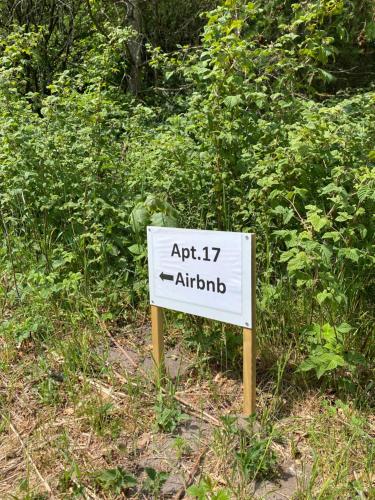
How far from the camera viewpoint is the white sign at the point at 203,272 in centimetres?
211

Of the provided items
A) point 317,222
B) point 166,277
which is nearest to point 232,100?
point 317,222

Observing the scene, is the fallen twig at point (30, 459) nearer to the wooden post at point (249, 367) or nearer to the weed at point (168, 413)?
the weed at point (168, 413)

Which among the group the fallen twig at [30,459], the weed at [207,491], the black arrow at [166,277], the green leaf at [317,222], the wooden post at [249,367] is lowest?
the fallen twig at [30,459]

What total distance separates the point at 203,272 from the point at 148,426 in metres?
0.77

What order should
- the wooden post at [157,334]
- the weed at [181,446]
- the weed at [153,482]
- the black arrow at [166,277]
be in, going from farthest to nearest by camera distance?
the wooden post at [157,334]
the black arrow at [166,277]
the weed at [181,446]
the weed at [153,482]

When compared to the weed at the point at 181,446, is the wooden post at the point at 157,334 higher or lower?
higher

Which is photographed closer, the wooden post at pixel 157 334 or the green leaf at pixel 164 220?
the wooden post at pixel 157 334

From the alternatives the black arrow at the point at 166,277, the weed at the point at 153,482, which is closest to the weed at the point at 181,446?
the weed at the point at 153,482

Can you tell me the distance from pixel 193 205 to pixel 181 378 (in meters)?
1.22

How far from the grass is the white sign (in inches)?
15.9

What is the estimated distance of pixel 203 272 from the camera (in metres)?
2.26

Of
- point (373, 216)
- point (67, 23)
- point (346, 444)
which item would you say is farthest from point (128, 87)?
point (346, 444)

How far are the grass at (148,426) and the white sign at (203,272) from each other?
0.40 meters

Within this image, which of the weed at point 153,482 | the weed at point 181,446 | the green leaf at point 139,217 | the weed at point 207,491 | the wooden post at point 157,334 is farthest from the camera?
the green leaf at point 139,217
